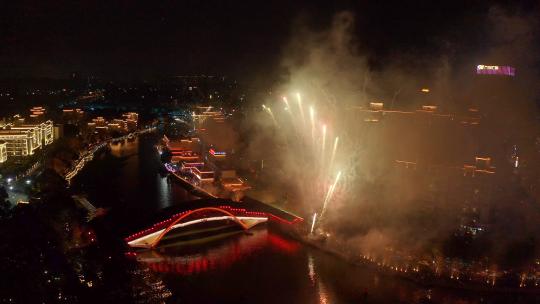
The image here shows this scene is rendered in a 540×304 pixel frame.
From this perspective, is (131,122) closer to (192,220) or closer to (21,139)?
(21,139)

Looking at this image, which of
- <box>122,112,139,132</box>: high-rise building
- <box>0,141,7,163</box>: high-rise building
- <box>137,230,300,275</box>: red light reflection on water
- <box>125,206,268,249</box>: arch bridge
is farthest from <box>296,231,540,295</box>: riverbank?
<box>122,112,139,132</box>: high-rise building

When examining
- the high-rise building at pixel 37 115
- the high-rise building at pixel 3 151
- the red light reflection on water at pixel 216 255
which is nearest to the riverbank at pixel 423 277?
the red light reflection on water at pixel 216 255

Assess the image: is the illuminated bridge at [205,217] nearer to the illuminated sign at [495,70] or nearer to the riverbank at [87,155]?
the riverbank at [87,155]

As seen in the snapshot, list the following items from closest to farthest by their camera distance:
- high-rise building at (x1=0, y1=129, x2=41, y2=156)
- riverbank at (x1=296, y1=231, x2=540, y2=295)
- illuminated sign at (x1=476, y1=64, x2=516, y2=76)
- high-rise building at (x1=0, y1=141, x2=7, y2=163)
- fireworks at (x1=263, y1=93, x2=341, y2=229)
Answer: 1. riverbank at (x1=296, y1=231, x2=540, y2=295)
2. fireworks at (x1=263, y1=93, x2=341, y2=229)
3. illuminated sign at (x1=476, y1=64, x2=516, y2=76)
4. high-rise building at (x1=0, y1=141, x2=7, y2=163)
5. high-rise building at (x1=0, y1=129, x2=41, y2=156)

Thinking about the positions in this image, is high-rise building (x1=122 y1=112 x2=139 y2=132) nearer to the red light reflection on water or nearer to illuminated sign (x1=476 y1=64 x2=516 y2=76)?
illuminated sign (x1=476 y1=64 x2=516 y2=76)

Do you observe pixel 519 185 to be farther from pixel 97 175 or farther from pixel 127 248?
pixel 97 175
